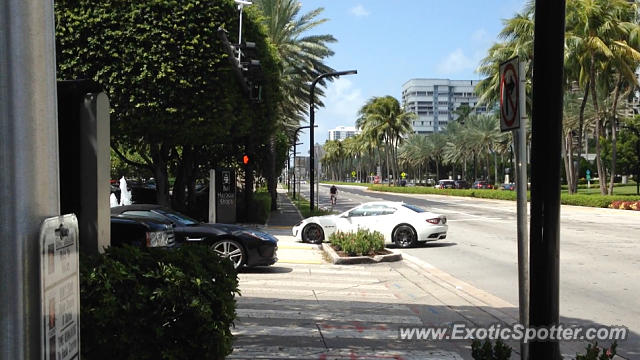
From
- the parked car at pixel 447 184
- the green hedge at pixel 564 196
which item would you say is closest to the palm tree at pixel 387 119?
the green hedge at pixel 564 196

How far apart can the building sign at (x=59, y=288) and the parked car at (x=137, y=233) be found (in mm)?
7953

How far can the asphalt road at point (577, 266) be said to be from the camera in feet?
26.1

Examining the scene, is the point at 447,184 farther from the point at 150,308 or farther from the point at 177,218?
the point at 150,308

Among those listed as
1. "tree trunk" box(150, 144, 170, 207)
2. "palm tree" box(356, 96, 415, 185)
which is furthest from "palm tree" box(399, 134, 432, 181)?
"tree trunk" box(150, 144, 170, 207)

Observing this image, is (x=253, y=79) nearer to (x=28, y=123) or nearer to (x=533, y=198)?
(x=533, y=198)

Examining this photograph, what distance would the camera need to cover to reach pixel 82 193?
3918 mm

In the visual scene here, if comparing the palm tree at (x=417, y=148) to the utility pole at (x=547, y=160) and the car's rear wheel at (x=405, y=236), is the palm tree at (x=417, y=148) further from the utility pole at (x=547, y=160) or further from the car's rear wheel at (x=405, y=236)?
the utility pole at (x=547, y=160)

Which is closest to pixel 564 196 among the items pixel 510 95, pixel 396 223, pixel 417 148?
pixel 396 223

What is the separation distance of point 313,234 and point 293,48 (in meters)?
19.3

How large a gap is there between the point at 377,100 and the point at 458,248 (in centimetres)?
6285

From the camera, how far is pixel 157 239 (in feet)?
32.2

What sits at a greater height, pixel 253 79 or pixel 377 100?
pixel 377 100

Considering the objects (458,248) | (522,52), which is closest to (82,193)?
(458,248)

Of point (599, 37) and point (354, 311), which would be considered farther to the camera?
point (599, 37)
